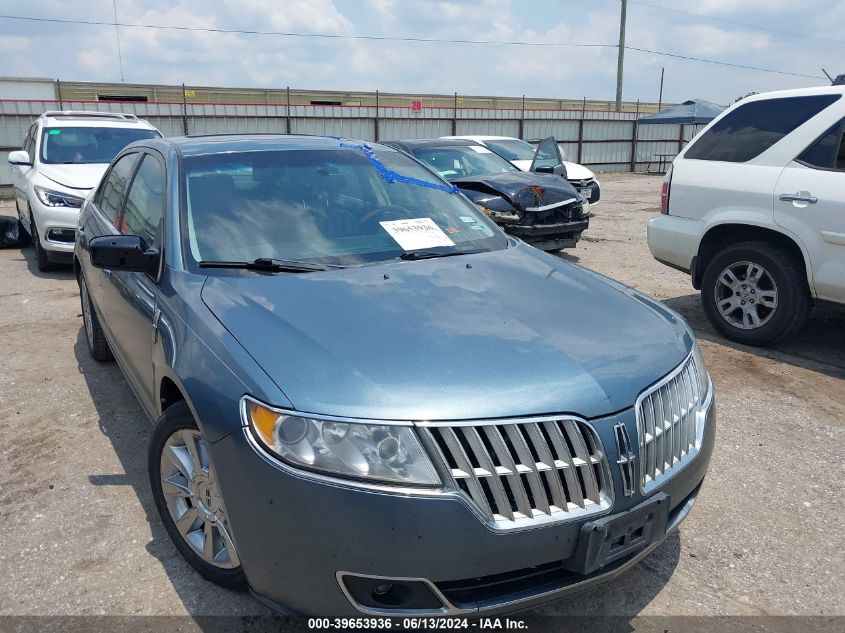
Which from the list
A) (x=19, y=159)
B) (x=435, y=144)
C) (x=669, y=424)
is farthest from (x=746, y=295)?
(x=19, y=159)

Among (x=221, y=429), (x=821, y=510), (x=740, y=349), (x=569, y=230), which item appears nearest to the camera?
(x=221, y=429)

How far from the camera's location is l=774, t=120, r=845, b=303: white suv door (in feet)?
15.1

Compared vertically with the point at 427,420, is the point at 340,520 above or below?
below

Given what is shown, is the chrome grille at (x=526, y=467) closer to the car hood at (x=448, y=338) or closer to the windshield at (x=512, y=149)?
the car hood at (x=448, y=338)

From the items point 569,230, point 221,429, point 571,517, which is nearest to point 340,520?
point 221,429

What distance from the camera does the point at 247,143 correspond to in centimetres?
355

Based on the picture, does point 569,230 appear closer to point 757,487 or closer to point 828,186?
point 828,186

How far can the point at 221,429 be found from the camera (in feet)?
6.88

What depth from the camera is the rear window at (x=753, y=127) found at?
4.99 metres

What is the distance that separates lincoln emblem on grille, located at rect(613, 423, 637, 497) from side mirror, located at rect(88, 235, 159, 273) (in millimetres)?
2001

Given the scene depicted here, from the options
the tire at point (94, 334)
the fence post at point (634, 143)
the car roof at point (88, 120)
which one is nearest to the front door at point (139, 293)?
the tire at point (94, 334)

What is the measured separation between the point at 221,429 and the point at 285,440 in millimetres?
271

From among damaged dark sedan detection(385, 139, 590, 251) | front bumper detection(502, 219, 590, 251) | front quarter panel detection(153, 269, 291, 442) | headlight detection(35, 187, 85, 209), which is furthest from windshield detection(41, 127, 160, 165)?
front quarter panel detection(153, 269, 291, 442)

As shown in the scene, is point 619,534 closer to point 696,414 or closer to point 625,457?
point 625,457
